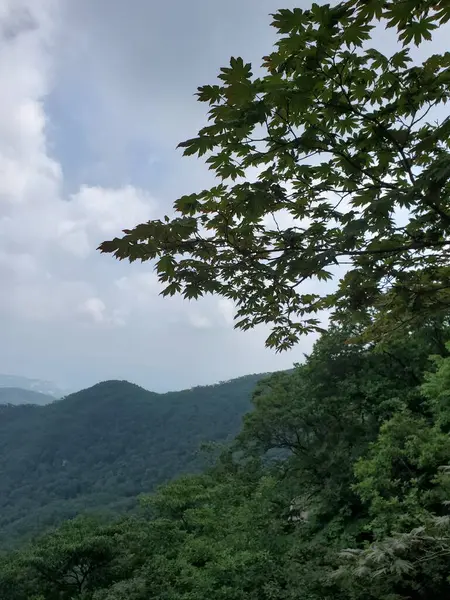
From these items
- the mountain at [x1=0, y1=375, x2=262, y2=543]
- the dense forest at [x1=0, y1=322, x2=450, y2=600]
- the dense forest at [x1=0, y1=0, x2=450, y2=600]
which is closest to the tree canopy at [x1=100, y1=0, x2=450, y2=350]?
the dense forest at [x1=0, y1=0, x2=450, y2=600]

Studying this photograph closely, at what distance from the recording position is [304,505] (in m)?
15.0

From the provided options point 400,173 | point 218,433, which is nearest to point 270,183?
point 400,173

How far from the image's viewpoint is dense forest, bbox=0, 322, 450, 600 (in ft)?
31.1

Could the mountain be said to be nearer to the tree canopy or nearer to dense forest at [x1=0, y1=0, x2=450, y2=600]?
dense forest at [x1=0, y1=0, x2=450, y2=600]

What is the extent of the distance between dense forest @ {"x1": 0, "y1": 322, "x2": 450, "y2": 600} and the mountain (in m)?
40.5

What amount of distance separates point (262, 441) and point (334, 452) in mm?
4806

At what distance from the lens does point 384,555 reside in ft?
16.8

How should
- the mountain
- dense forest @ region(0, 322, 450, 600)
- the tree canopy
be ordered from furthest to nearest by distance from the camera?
the mountain < dense forest @ region(0, 322, 450, 600) < the tree canopy

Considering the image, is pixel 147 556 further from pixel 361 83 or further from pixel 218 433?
pixel 218 433

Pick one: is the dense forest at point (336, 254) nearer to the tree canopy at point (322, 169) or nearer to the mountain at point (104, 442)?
the tree canopy at point (322, 169)

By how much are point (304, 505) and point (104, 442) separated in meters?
88.5

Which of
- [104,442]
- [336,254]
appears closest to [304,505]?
[336,254]

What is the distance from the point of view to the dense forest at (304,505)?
948 centimetres

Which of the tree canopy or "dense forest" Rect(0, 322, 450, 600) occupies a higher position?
the tree canopy
